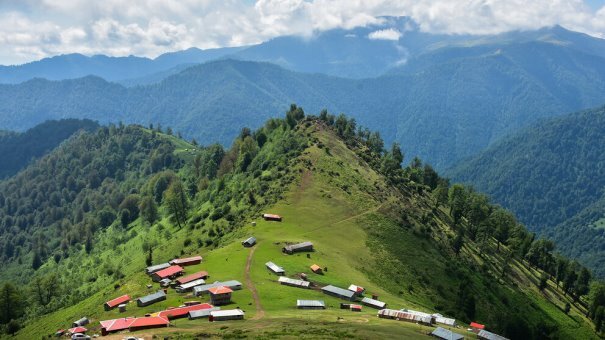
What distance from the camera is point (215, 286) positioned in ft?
318

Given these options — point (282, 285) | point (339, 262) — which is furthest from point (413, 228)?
point (282, 285)

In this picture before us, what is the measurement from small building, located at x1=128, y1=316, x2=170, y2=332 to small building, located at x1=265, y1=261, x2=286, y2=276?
114 ft

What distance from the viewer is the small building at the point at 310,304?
93.0 meters

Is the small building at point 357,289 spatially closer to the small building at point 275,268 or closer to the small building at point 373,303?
the small building at point 373,303

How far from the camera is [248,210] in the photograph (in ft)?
549

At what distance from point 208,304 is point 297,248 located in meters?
40.1

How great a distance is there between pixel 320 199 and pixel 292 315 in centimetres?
8147

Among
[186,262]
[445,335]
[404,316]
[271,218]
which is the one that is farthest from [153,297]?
[271,218]

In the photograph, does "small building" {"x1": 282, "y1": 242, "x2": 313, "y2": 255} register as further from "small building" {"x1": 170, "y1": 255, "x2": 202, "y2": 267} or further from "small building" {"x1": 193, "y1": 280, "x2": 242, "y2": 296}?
"small building" {"x1": 193, "y1": 280, "x2": 242, "y2": 296}

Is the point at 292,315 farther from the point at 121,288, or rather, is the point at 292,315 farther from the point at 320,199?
the point at 320,199

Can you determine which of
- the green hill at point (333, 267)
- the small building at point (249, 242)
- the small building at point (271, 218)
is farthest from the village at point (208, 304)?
the small building at point (271, 218)

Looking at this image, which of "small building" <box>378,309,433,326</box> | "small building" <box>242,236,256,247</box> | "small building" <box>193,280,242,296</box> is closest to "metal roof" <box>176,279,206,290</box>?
"small building" <box>193,280,242,296</box>

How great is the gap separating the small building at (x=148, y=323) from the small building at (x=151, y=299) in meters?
12.7

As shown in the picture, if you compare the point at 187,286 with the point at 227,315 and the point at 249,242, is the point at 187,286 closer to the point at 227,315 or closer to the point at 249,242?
the point at 227,315
